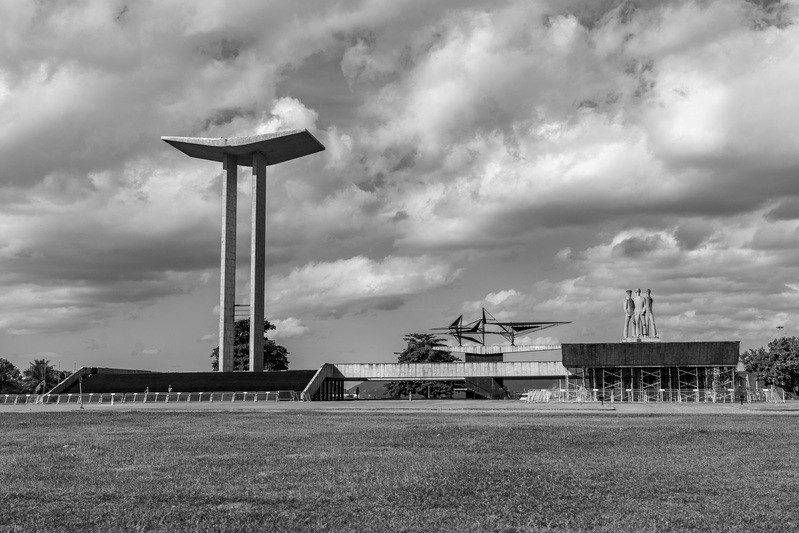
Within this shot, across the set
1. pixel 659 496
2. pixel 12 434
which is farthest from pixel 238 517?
pixel 12 434

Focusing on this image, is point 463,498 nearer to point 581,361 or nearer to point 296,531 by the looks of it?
point 296,531

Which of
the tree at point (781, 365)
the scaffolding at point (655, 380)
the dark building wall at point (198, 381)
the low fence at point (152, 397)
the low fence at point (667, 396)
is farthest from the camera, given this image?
the tree at point (781, 365)

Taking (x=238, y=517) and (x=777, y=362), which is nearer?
(x=238, y=517)

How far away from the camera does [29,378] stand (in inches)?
4528

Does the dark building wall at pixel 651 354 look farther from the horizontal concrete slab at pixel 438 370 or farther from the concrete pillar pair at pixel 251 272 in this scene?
the concrete pillar pair at pixel 251 272

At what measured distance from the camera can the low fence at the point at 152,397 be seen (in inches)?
2896

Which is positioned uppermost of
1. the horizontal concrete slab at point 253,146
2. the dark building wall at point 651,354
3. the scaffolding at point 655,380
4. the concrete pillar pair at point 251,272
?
the horizontal concrete slab at point 253,146

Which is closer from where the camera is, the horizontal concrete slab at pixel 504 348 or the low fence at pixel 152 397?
the low fence at pixel 152 397

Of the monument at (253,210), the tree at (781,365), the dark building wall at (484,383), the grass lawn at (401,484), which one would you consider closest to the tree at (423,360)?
the dark building wall at (484,383)

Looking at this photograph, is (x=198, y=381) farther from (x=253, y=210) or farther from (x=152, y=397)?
(x=253, y=210)

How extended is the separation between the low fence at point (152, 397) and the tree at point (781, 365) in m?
52.6

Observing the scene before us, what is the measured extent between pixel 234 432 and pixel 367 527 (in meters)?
17.5

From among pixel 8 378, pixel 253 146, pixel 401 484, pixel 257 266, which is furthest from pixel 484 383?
pixel 401 484

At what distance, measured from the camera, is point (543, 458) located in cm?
1839
